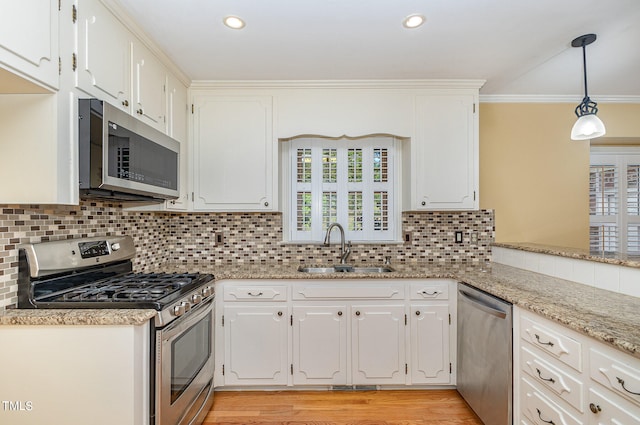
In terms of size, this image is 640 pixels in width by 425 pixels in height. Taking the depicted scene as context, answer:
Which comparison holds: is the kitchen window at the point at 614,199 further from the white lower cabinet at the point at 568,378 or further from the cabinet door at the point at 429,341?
the white lower cabinet at the point at 568,378

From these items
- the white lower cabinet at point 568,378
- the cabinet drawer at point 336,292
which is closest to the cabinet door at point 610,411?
the white lower cabinet at point 568,378

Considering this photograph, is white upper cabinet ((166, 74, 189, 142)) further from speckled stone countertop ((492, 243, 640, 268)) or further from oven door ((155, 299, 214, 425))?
speckled stone countertop ((492, 243, 640, 268))

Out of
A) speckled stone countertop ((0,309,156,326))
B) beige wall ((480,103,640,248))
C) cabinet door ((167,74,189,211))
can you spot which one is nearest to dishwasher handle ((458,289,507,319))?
beige wall ((480,103,640,248))

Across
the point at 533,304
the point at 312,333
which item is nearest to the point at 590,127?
the point at 533,304

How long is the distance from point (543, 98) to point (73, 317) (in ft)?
12.0

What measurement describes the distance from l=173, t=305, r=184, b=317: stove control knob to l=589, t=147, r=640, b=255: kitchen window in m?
3.84

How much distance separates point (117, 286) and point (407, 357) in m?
1.89

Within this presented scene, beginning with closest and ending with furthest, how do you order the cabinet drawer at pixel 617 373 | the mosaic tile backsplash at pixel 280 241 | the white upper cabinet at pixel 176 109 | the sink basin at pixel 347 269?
the cabinet drawer at pixel 617 373, the white upper cabinet at pixel 176 109, the sink basin at pixel 347 269, the mosaic tile backsplash at pixel 280 241

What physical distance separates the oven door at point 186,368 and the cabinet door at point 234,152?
877 millimetres

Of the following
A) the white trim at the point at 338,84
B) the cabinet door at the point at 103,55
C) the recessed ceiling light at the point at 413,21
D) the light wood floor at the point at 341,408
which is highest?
the recessed ceiling light at the point at 413,21

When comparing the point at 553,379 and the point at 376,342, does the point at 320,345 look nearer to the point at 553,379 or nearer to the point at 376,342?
the point at 376,342

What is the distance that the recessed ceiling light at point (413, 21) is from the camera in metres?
1.65

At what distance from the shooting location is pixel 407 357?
7.14ft

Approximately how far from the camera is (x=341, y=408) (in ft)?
6.61
